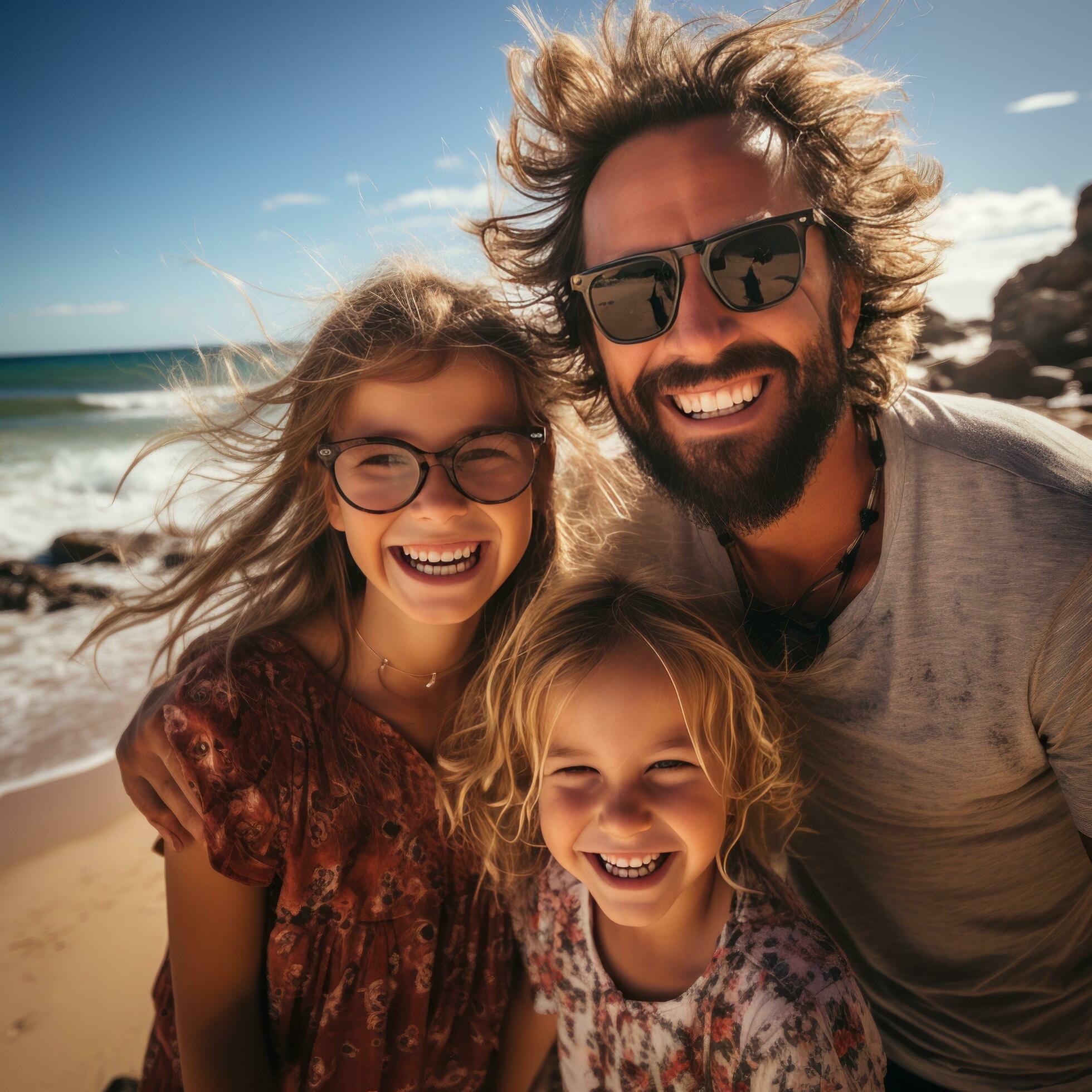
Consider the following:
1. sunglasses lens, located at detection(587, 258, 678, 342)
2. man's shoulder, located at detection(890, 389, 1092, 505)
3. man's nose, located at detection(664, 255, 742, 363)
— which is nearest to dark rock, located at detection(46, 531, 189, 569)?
sunglasses lens, located at detection(587, 258, 678, 342)

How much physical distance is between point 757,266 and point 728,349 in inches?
9.1

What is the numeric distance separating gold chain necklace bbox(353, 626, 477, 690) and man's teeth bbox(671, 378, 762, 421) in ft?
3.36

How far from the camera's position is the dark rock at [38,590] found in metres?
6.68

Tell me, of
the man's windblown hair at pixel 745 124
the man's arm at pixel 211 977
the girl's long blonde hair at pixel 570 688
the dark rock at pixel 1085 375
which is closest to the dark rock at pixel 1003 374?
the dark rock at pixel 1085 375

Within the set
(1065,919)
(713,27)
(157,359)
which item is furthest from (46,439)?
(1065,919)

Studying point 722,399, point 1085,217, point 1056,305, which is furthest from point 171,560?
point 1085,217

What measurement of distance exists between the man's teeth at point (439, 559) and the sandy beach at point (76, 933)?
2208 mm

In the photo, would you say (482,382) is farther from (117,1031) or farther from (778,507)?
(117,1031)

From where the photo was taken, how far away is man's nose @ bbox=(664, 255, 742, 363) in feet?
7.23

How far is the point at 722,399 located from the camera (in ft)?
7.57

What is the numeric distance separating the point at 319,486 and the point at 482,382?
605 millimetres

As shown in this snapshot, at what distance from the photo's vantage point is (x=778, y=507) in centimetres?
226

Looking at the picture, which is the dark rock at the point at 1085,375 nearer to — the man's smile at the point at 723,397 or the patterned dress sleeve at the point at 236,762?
the man's smile at the point at 723,397

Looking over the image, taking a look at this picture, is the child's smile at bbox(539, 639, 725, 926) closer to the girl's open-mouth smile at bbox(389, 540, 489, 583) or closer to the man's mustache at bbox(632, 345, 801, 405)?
the girl's open-mouth smile at bbox(389, 540, 489, 583)
